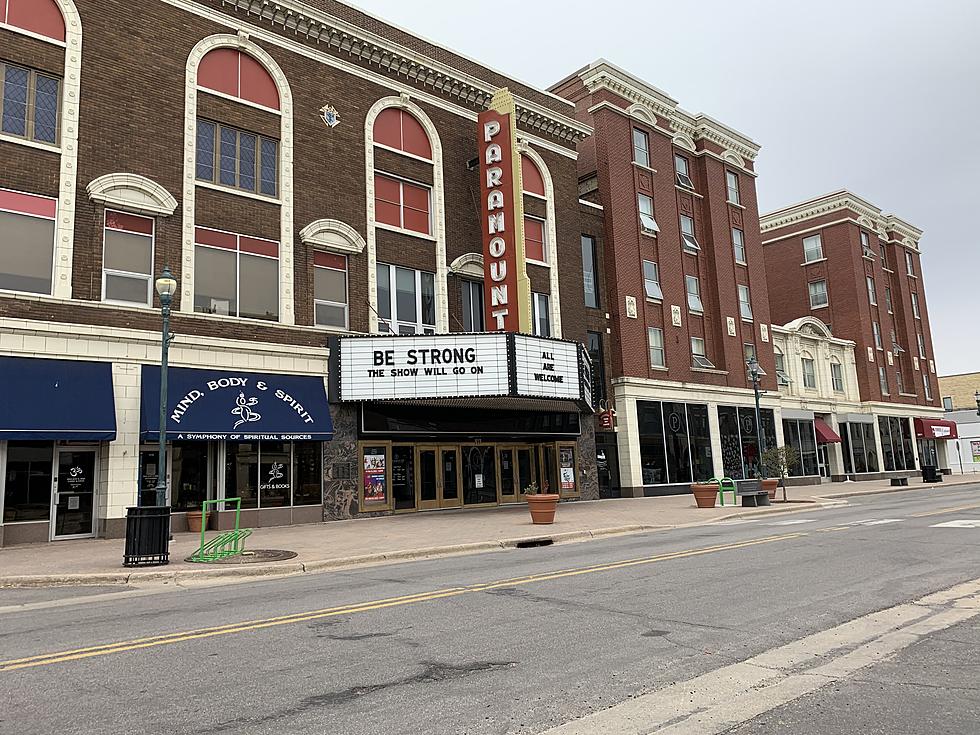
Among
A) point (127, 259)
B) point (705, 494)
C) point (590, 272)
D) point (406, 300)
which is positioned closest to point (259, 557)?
point (127, 259)

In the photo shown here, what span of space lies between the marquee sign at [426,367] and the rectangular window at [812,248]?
42242 millimetres

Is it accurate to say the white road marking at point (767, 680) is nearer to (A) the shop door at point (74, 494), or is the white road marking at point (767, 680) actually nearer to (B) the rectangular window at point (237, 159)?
(A) the shop door at point (74, 494)

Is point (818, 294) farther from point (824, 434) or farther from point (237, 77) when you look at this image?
point (237, 77)

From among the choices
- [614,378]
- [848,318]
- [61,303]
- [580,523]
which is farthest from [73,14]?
[848,318]

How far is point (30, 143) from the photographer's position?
64.7 ft

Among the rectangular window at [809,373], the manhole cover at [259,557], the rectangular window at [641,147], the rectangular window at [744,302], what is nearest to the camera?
the manhole cover at [259,557]

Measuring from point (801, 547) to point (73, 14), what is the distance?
2278 centimetres

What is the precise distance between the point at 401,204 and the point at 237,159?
Result: 608 cm

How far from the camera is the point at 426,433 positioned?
26125 millimetres

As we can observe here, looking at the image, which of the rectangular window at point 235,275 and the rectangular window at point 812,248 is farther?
the rectangular window at point 812,248

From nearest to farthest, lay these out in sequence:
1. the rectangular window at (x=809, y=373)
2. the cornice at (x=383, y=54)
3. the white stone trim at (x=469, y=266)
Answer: the cornice at (x=383, y=54), the white stone trim at (x=469, y=266), the rectangular window at (x=809, y=373)

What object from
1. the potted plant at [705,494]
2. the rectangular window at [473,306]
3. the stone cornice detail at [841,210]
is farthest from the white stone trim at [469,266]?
the stone cornice detail at [841,210]

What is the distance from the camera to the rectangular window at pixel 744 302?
44156 millimetres

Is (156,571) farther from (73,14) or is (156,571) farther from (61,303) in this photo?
(73,14)
